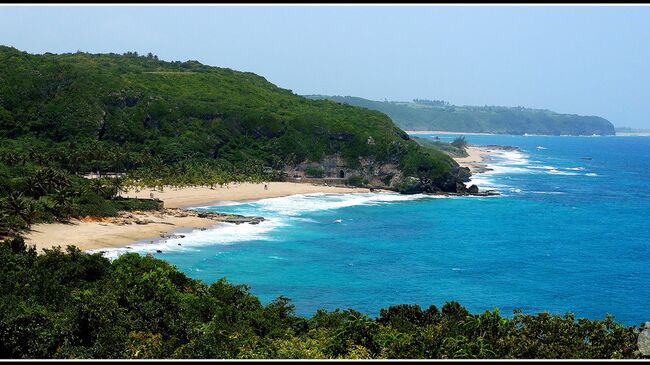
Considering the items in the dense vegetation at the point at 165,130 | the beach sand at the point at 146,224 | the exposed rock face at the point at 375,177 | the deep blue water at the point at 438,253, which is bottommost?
the deep blue water at the point at 438,253

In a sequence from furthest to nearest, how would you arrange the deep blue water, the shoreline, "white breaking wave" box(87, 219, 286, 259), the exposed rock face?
the exposed rock face, the shoreline, "white breaking wave" box(87, 219, 286, 259), the deep blue water

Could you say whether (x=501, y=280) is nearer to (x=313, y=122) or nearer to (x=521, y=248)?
(x=521, y=248)

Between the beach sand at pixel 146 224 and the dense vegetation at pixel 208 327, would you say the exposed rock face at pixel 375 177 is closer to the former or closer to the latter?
the beach sand at pixel 146 224

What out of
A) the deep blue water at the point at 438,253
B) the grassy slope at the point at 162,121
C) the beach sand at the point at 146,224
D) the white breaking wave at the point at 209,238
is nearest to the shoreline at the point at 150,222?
the beach sand at the point at 146,224

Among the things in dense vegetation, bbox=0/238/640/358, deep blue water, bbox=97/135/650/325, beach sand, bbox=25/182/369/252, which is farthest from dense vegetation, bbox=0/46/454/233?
dense vegetation, bbox=0/238/640/358

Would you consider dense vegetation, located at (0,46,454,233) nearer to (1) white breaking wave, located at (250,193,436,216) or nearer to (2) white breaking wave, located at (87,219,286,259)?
(1) white breaking wave, located at (250,193,436,216)

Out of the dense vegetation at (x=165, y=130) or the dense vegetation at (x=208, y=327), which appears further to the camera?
the dense vegetation at (x=165, y=130)
